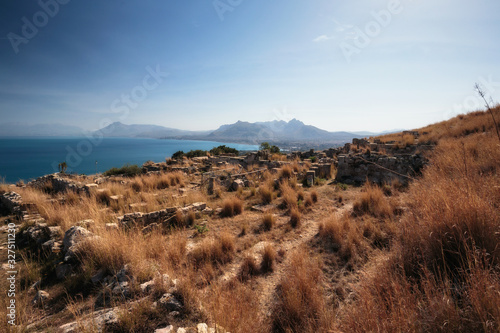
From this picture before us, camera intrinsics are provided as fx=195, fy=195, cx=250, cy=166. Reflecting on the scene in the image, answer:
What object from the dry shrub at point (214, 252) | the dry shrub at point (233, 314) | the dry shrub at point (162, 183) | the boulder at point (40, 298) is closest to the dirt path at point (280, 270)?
the dry shrub at point (233, 314)

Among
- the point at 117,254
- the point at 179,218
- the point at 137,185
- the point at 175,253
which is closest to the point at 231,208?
the point at 179,218

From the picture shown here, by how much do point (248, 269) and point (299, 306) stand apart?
1387 millimetres

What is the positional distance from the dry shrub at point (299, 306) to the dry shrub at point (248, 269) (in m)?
0.69

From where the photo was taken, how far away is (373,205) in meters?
6.27

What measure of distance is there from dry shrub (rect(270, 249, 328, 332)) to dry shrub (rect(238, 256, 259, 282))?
0.69 meters

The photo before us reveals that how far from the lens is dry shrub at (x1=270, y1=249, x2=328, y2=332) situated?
2.55 meters

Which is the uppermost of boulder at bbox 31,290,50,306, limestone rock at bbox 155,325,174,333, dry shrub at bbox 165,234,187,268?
limestone rock at bbox 155,325,174,333

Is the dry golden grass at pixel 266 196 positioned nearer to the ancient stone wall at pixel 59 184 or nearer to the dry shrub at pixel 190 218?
the dry shrub at pixel 190 218

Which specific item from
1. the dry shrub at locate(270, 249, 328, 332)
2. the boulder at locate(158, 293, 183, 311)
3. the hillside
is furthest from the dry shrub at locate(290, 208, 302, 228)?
the boulder at locate(158, 293, 183, 311)

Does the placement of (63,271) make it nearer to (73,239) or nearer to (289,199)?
(73,239)

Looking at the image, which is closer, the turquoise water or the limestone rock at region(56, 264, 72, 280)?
the limestone rock at region(56, 264, 72, 280)

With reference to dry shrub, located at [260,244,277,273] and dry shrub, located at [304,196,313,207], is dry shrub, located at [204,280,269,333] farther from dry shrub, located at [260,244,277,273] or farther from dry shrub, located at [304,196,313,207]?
dry shrub, located at [304,196,313,207]

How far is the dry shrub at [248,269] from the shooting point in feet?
12.4

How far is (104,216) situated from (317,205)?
276 inches
